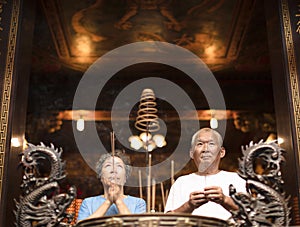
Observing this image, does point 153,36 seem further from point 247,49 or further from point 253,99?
point 253,99

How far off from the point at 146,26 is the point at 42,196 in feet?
17.4

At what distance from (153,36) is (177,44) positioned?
1.66 feet

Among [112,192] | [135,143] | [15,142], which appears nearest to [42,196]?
[112,192]

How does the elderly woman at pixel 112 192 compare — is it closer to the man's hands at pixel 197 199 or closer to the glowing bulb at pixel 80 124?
the man's hands at pixel 197 199

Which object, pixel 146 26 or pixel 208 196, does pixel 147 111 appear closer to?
pixel 208 196

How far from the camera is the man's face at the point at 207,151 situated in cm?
548

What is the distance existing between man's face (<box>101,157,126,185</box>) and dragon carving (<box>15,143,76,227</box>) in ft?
2.28

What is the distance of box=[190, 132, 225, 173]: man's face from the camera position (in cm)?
548

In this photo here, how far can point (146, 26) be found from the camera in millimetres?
8875

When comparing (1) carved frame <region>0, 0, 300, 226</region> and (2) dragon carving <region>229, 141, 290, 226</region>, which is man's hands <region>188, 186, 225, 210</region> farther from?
(1) carved frame <region>0, 0, 300, 226</region>

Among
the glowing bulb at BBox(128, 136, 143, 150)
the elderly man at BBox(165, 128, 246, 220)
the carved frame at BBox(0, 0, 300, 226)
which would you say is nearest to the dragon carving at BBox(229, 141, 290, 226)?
the elderly man at BBox(165, 128, 246, 220)

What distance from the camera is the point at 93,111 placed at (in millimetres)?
11727

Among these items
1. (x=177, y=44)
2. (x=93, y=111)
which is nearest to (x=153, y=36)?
(x=177, y=44)

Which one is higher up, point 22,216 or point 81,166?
point 81,166
